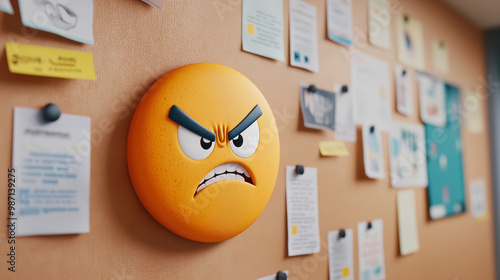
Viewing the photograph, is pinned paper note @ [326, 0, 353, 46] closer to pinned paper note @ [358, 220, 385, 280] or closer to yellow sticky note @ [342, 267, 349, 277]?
pinned paper note @ [358, 220, 385, 280]

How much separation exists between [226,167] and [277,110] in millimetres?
300

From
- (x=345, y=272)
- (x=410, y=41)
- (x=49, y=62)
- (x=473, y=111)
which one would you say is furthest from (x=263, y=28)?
(x=473, y=111)

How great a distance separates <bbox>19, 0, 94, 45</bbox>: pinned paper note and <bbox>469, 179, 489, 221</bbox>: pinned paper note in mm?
2082

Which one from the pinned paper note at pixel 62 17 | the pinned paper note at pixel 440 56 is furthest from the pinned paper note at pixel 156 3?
the pinned paper note at pixel 440 56

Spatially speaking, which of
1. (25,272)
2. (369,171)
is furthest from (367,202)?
(25,272)

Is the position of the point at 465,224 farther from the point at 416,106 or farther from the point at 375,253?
the point at 375,253

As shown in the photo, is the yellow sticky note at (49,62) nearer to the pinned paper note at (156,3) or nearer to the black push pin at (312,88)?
the pinned paper note at (156,3)

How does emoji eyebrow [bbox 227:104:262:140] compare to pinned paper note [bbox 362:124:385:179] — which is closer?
emoji eyebrow [bbox 227:104:262:140]

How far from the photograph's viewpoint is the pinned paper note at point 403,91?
5.36 ft

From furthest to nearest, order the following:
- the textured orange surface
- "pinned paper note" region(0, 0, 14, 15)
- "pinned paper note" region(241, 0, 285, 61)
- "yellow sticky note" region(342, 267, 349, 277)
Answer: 1. "yellow sticky note" region(342, 267, 349, 277)
2. "pinned paper note" region(241, 0, 285, 61)
3. the textured orange surface
4. "pinned paper note" region(0, 0, 14, 15)

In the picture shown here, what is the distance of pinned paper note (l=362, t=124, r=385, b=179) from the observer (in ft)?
4.60

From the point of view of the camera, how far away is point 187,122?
82cm

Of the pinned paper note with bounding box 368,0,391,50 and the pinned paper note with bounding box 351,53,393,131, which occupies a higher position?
the pinned paper note with bounding box 368,0,391,50

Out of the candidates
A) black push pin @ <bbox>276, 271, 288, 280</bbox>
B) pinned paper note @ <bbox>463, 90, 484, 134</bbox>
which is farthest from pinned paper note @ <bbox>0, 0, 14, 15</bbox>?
pinned paper note @ <bbox>463, 90, 484, 134</bbox>
